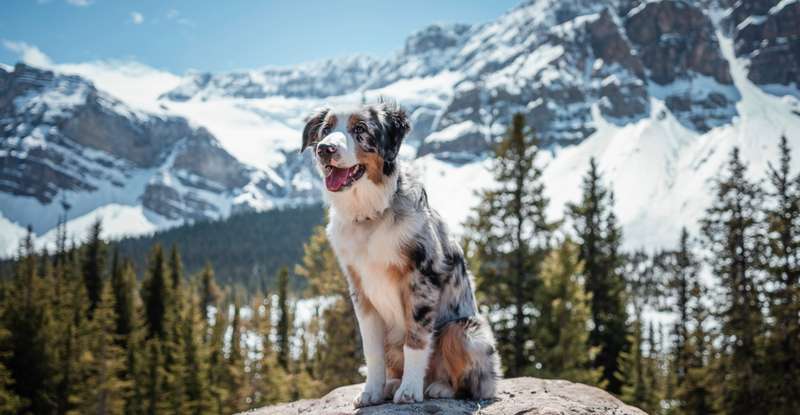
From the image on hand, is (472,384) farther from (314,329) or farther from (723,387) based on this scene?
(314,329)

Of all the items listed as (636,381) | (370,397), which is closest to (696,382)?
(636,381)

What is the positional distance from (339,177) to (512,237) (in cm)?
2173

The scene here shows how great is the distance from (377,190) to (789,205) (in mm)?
21842

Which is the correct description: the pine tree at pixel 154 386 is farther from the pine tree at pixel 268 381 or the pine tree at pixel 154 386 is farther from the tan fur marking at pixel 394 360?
the tan fur marking at pixel 394 360

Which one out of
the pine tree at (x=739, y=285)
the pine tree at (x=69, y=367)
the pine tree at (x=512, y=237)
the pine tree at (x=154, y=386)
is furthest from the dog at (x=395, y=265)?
the pine tree at (x=154, y=386)

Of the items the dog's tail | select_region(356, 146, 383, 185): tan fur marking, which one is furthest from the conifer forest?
select_region(356, 146, 383, 185): tan fur marking

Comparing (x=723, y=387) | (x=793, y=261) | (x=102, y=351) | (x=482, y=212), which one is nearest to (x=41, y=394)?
(x=102, y=351)

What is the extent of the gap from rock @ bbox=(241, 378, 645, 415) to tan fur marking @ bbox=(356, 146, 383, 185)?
2.12m

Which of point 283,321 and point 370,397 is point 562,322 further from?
point 283,321

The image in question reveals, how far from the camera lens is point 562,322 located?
2584cm

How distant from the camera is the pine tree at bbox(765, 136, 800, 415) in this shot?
20.8 m

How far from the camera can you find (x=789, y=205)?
22.7 metres

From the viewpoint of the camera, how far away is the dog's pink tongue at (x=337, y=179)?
18.4 feet

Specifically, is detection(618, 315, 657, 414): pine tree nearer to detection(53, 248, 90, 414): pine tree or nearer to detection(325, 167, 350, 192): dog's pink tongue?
detection(325, 167, 350, 192): dog's pink tongue
